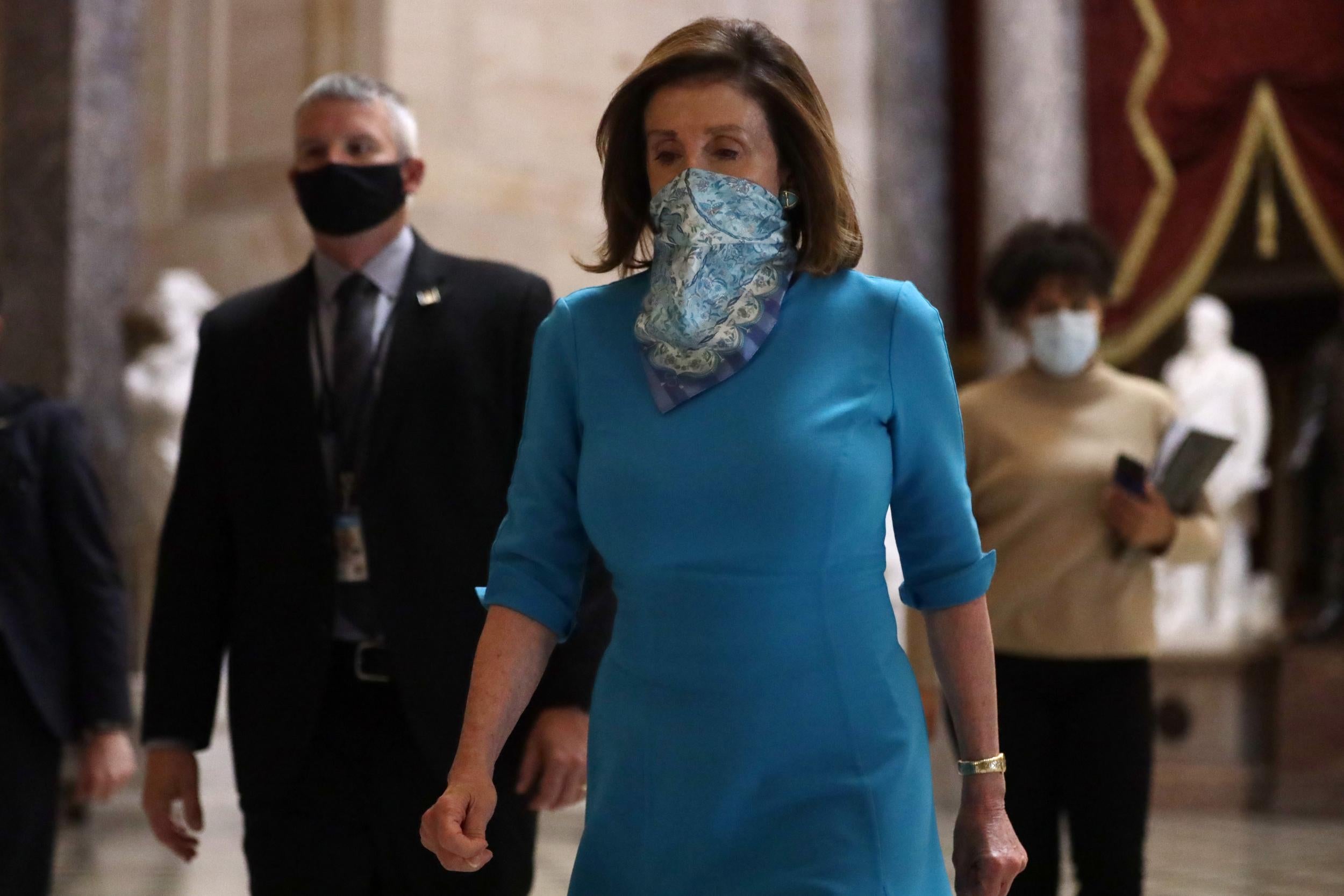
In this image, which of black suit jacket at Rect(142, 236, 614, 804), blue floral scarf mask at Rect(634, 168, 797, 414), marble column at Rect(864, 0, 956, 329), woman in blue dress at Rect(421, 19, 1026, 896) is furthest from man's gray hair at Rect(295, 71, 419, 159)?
marble column at Rect(864, 0, 956, 329)

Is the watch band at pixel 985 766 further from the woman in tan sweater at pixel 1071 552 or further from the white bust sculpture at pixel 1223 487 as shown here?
the white bust sculpture at pixel 1223 487

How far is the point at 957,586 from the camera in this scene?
190 centimetres

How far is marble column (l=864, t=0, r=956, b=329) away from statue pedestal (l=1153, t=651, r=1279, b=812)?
3.11 meters

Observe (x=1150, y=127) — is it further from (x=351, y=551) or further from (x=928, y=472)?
(x=928, y=472)

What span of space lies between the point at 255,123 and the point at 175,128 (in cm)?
73

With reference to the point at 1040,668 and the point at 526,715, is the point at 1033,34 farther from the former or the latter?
the point at 526,715

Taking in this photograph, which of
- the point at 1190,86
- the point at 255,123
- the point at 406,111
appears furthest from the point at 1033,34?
the point at 406,111

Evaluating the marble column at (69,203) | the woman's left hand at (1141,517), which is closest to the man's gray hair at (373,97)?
the woman's left hand at (1141,517)

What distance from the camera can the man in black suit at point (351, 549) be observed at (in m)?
2.72

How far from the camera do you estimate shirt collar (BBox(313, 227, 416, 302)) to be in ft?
9.89

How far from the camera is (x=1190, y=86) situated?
1052 centimetres

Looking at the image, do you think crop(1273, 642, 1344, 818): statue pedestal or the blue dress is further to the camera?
crop(1273, 642, 1344, 818): statue pedestal

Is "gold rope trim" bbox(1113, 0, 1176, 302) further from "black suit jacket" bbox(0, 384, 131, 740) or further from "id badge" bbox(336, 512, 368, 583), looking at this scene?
"id badge" bbox(336, 512, 368, 583)

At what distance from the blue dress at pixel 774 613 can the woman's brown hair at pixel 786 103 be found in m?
0.08
